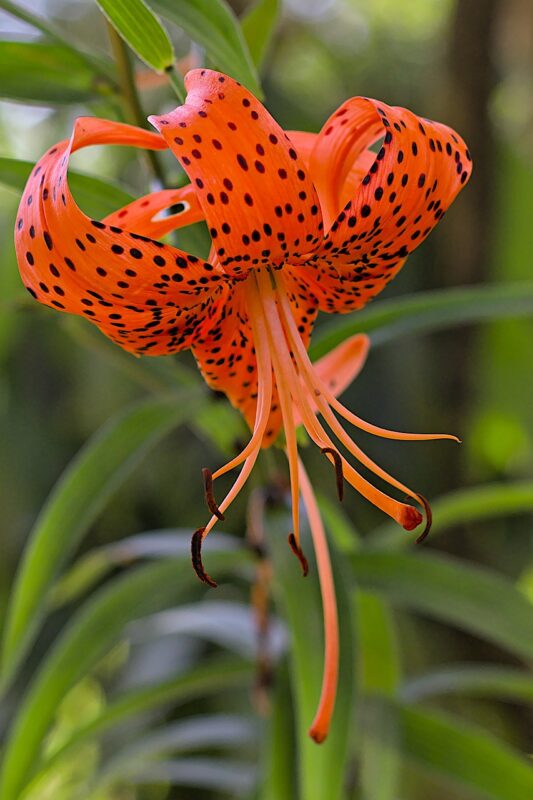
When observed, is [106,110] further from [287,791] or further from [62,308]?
[287,791]

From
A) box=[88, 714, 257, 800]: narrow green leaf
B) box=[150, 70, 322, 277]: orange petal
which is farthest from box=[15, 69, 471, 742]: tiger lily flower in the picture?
box=[88, 714, 257, 800]: narrow green leaf

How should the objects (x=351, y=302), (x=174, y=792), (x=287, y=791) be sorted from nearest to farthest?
(x=351, y=302), (x=287, y=791), (x=174, y=792)

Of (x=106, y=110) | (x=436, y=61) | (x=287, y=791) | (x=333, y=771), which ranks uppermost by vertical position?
(x=106, y=110)

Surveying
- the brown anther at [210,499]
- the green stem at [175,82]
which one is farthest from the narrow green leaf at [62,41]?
the brown anther at [210,499]

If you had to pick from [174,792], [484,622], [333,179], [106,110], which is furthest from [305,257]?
[174,792]

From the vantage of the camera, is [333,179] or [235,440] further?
[235,440]

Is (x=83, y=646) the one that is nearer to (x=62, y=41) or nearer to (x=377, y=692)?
(x=377, y=692)

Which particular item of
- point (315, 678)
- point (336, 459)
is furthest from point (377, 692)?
point (336, 459)
